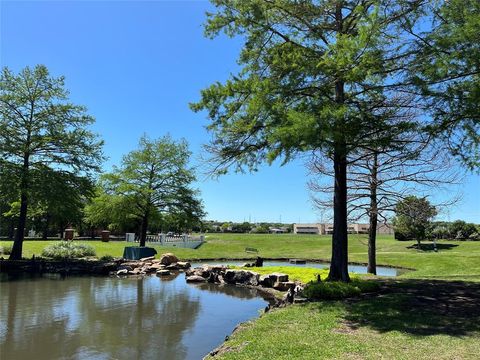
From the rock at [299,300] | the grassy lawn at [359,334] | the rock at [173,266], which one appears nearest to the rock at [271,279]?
the rock at [299,300]

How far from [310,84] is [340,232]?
4.97m

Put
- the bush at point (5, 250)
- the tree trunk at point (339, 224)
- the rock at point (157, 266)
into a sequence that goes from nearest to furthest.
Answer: the tree trunk at point (339, 224) < the rock at point (157, 266) < the bush at point (5, 250)

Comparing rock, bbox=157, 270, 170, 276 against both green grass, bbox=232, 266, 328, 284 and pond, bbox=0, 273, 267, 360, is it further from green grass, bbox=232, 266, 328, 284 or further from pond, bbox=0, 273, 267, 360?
green grass, bbox=232, 266, 328, 284

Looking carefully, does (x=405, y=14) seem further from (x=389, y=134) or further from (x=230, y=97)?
(x=230, y=97)

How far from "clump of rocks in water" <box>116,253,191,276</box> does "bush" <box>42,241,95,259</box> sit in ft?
15.5

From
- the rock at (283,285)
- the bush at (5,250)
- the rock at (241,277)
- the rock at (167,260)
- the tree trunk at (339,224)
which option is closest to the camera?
the tree trunk at (339,224)

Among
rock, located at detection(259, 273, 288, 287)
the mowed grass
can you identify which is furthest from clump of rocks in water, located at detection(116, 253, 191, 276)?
rock, located at detection(259, 273, 288, 287)

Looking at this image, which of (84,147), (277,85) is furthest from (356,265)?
(277,85)

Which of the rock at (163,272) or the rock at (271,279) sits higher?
the rock at (271,279)

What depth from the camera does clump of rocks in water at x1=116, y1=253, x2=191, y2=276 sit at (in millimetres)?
23219

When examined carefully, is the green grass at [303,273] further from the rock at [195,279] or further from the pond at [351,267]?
the pond at [351,267]

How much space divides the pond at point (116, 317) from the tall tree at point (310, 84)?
4538 millimetres

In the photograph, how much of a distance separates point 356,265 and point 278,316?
2286 cm

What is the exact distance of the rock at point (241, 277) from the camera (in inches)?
771
